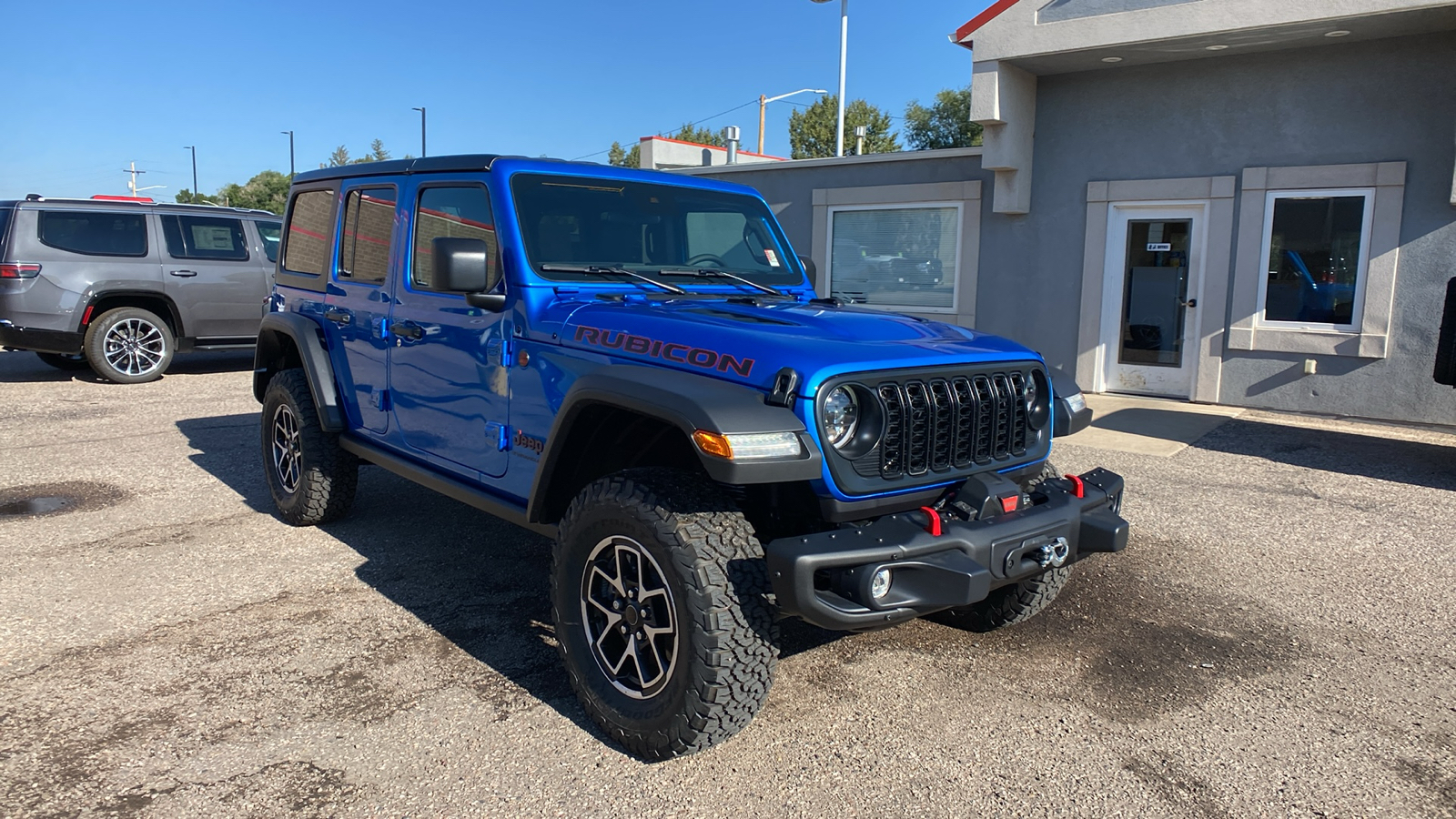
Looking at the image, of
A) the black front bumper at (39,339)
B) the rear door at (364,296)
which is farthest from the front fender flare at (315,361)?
the black front bumper at (39,339)

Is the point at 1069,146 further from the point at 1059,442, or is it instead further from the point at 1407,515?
the point at 1407,515

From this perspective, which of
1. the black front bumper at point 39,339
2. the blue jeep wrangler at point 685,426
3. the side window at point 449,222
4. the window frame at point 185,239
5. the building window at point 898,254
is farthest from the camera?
the building window at point 898,254

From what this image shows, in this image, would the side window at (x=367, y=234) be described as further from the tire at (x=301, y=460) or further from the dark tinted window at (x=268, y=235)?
the dark tinted window at (x=268, y=235)

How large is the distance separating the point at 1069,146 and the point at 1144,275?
160cm

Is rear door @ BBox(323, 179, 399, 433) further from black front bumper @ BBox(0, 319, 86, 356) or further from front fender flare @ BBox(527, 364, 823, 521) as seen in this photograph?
black front bumper @ BBox(0, 319, 86, 356)

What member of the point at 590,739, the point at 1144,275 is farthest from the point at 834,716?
the point at 1144,275

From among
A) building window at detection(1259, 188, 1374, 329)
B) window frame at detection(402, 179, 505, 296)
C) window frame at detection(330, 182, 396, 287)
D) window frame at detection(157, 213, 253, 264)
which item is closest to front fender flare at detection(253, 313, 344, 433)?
window frame at detection(330, 182, 396, 287)

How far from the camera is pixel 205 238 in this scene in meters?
11.5

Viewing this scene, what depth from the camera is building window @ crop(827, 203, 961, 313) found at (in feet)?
38.5

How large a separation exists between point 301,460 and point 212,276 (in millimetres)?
7373

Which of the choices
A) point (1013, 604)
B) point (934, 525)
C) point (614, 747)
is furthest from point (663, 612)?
point (1013, 604)

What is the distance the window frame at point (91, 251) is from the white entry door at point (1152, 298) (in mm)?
A: 10550

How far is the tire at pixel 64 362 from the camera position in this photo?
476 inches

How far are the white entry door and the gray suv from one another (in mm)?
9119
